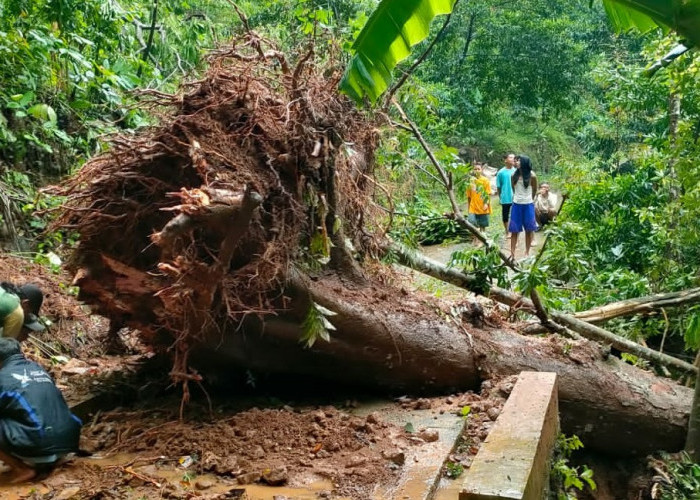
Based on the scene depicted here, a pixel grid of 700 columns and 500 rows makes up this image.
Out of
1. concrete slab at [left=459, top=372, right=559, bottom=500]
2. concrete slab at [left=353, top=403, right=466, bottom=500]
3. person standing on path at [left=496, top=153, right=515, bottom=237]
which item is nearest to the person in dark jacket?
concrete slab at [left=353, top=403, right=466, bottom=500]

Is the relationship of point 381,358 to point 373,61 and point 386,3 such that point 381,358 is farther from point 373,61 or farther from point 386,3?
point 386,3

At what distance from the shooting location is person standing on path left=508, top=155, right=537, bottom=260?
405 inches

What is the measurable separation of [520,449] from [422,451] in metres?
0.69

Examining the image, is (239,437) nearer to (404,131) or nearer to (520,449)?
(520,449)

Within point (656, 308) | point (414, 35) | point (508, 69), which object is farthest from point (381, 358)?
point (508, 69)

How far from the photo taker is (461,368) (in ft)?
16.5

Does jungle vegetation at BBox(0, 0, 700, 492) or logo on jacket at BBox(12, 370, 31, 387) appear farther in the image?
jungle vegetation at BBox(0, 0, 700, 492)

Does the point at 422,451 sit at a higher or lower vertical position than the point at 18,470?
higher

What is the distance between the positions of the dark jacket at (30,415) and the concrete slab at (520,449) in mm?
2444

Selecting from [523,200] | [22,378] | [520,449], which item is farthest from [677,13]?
[523,200]

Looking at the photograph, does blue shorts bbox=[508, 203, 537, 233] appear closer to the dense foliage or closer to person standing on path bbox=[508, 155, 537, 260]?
person standing on path bbox=[508, 155, 537, 260]

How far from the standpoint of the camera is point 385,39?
13.1 feet

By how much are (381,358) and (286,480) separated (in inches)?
60.3

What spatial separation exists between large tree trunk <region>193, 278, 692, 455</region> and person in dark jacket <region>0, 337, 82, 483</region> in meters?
1.13
